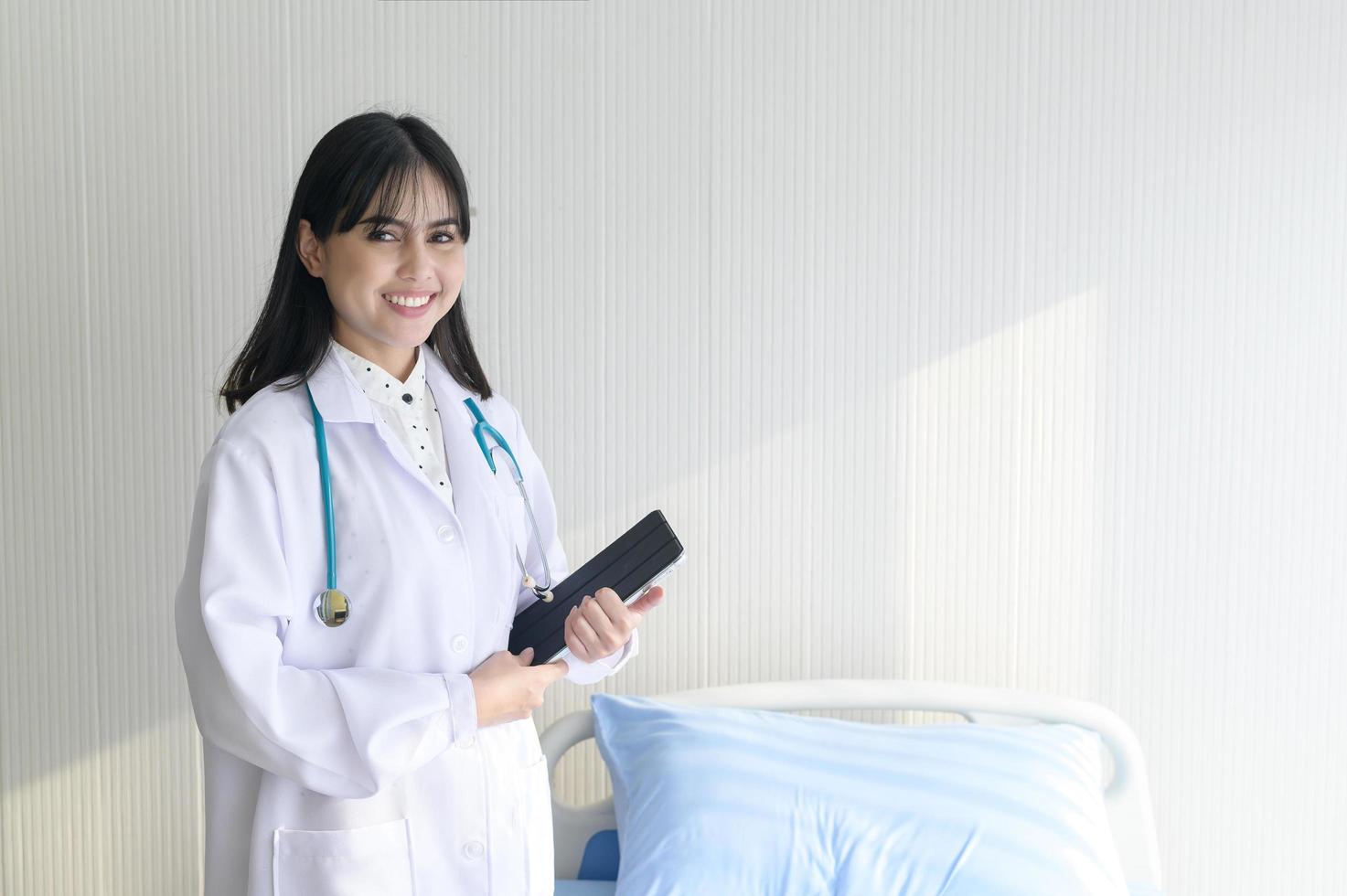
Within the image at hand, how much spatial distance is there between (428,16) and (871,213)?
0.77 m

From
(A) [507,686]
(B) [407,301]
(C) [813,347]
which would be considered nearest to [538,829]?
(A) [507,686]

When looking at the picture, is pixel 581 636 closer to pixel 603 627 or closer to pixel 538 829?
pixel 603 627

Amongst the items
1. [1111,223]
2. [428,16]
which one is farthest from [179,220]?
[1111,223]

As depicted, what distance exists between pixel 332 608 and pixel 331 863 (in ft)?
0.80

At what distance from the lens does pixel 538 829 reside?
3.97 ft

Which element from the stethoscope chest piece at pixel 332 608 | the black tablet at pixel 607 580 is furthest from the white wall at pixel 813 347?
the stethoscope chest piece at pixel 332 608

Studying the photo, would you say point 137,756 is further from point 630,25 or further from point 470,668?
point 630,25

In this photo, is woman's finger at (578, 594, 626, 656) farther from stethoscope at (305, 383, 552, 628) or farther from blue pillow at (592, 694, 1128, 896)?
blue pillow at (592, 694, 1128, 896)

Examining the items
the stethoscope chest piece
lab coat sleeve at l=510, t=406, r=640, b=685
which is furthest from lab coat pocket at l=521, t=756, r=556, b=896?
the stethoscope chest piece

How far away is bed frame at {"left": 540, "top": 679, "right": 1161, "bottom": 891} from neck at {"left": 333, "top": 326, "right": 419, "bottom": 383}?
Result: 2.35 feet

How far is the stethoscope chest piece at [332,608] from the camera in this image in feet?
3.60

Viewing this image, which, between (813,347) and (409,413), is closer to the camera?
(409,413)

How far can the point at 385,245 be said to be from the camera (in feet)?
3.81

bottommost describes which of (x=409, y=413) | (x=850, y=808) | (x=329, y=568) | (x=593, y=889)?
(x=593, y=889)
